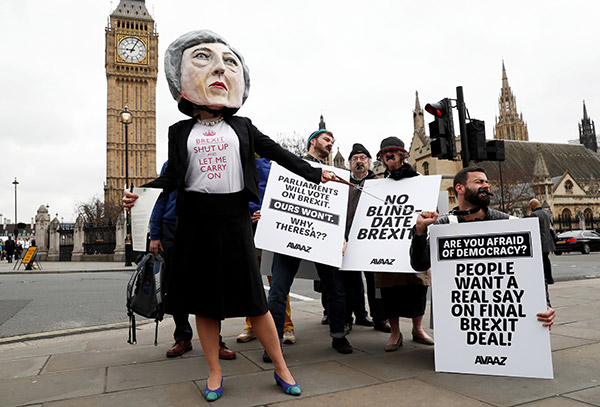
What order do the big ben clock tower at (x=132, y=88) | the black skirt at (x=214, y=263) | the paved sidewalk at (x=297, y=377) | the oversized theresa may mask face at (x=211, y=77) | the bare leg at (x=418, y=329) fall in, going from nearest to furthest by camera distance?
1. the paved sidewalk at (x=297, y=377)
2. the black skirt at (x=214, y=263)
3. the oversized theresa may mask face at (x=211, y=77)
4. the bare leg at (x=418, y=329)
5. the big ben clock tower at (x=132, y=88)

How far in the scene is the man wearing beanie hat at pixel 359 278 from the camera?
4.51m

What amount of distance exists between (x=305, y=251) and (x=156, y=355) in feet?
5.44

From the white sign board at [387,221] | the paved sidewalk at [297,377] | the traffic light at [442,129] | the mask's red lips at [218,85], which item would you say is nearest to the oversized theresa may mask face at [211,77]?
the mask's red lips at [218,85]

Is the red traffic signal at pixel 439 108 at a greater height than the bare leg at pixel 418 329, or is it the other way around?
the red traffic signal at pixel 439 108

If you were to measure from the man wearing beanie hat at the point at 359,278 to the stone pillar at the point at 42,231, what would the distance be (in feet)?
98.5

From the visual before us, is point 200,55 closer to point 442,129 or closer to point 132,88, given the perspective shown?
point 442,129

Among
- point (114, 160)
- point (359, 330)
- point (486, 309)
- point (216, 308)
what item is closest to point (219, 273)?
point (216, 308)

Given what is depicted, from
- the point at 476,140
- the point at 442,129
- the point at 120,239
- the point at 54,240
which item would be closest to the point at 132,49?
the point at 54,240

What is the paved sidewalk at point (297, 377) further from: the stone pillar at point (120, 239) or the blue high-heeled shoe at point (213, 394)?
the stone pillar at point (120, 239)

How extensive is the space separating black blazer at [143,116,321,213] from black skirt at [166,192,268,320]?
0.46 feet

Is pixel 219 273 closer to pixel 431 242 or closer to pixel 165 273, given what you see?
pixel 165 273

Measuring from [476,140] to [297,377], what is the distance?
5.92 m

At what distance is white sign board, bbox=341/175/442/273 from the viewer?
3889mm

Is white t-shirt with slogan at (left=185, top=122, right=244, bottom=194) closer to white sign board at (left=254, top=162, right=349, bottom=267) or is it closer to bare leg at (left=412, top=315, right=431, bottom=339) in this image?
white sign board at (left=254, top=162, right=349, bottom=267)
